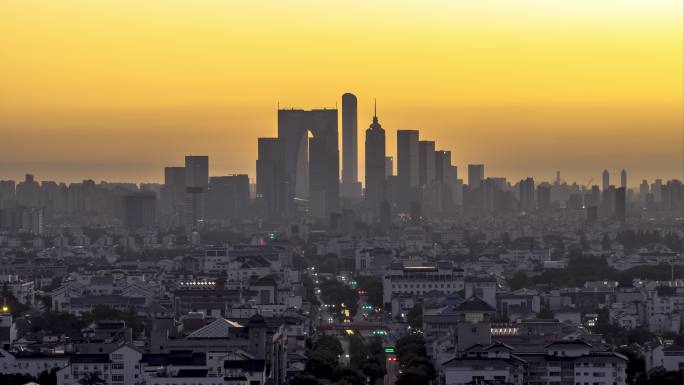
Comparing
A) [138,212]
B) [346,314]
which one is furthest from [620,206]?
[346,314]

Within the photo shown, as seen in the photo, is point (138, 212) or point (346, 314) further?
point (138, 212)

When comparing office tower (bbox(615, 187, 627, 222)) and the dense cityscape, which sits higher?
office tower (bbox(615, 187, 627, 222))

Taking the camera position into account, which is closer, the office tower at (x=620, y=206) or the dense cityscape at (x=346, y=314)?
the dense cityscape at (x=346, y=314)

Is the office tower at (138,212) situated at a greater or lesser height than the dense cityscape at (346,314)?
greater

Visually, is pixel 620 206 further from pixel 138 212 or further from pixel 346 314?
pixel 346 314

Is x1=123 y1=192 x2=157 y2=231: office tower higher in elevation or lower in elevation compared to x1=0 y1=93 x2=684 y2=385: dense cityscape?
higher

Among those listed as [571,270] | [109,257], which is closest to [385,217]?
[109,257]

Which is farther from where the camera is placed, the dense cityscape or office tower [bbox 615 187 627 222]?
office tower [bbox 615 187 627 222]

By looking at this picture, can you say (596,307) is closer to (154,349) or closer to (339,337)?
(339,337)

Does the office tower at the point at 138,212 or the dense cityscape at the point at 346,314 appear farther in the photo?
the office tower at the point at 138,212
